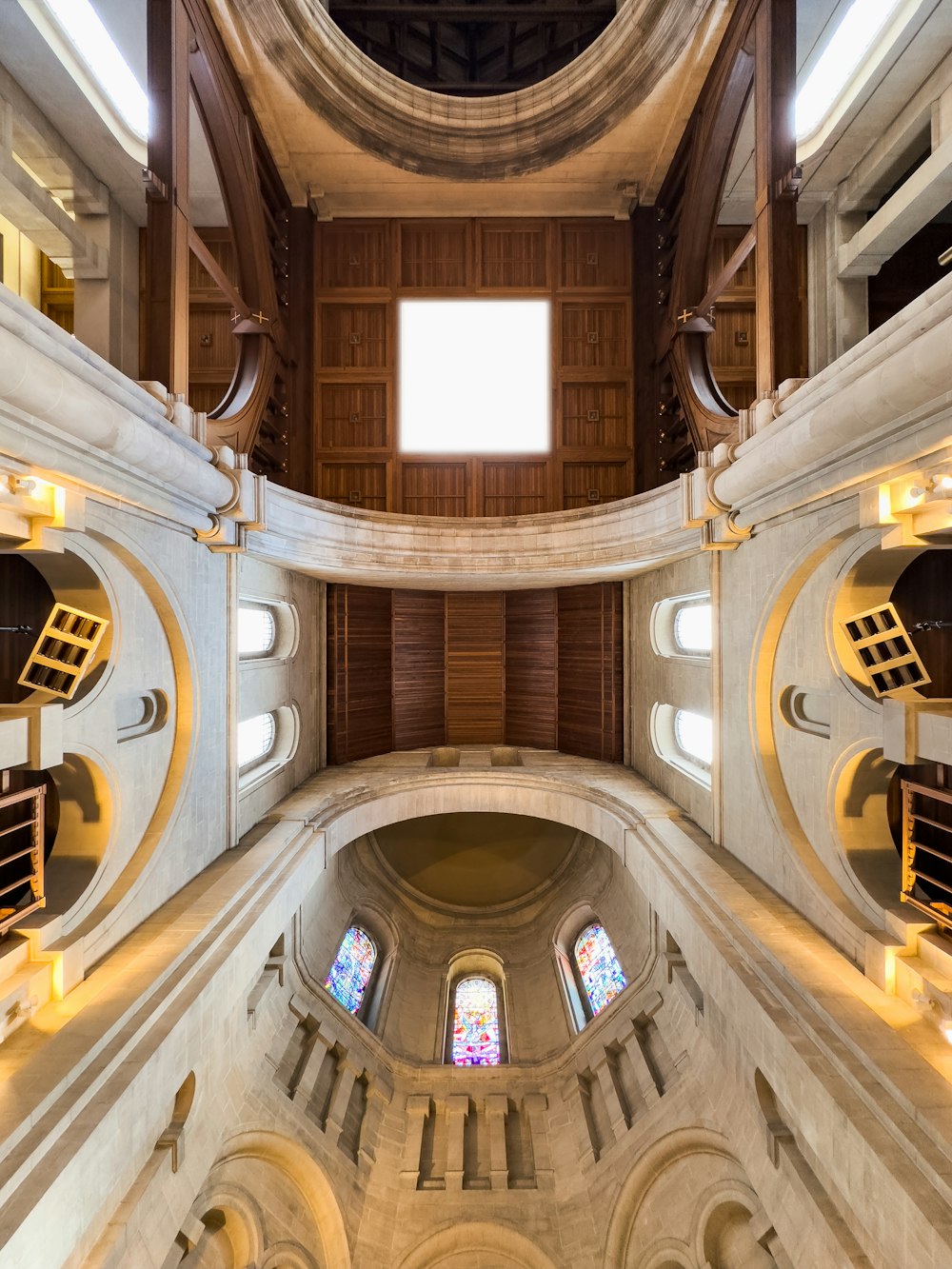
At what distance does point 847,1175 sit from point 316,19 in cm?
1094

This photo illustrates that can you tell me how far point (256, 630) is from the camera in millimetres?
7426

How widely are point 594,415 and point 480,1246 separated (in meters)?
10.1

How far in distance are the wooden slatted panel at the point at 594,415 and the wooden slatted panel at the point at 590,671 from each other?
2209 millimetres

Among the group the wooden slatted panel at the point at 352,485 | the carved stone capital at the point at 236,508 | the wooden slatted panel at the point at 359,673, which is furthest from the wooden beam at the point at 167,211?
the wooden slatted panel at the point at 359,673

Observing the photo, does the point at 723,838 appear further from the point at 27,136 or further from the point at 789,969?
the point at 27,136

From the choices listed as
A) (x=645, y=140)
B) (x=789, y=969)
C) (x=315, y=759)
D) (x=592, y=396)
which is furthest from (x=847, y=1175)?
A: (x=645, y=140)

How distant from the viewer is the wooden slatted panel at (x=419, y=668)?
382 inches

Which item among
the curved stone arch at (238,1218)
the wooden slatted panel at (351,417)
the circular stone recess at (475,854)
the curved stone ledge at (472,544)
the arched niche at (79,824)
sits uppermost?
the wooden slatted panel at (351,417)

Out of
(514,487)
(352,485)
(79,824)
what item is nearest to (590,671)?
(514,487)

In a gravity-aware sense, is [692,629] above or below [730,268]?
below

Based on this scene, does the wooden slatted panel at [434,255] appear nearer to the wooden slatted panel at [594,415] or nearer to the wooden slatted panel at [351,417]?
the wooden slatted panel at [351,417]

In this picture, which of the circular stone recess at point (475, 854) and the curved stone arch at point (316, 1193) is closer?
the curved stone arch at point (316, 1193)

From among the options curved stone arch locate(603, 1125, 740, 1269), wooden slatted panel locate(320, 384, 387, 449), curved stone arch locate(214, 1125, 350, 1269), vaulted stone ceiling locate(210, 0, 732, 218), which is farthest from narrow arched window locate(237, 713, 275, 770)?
vaulted stone ceiling locate(210, 0, 732, 218)

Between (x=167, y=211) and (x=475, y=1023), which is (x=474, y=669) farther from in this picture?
(x=167, y=211)
